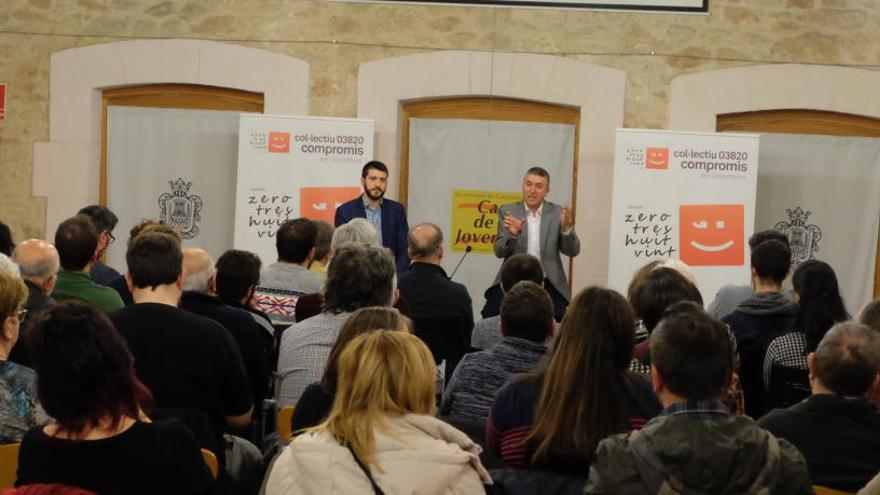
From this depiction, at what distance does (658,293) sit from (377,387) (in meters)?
1.66

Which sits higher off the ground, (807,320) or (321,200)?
(321,200)

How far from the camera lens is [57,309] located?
2.72m

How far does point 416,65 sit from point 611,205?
1657 mm

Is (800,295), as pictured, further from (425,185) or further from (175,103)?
(175,103)

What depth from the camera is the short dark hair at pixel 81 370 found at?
2602 mm

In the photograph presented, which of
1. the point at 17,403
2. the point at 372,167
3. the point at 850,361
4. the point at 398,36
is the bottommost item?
the point at 17,403

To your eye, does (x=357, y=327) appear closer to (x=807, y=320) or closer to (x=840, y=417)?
(x=840, y=417)

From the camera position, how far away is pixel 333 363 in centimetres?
317

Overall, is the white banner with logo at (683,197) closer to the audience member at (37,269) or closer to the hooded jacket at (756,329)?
the hooded jacket at (756,329)

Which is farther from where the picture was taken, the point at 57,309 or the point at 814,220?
the point at 814,220

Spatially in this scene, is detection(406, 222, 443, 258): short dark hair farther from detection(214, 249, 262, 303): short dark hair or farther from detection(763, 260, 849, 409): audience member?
Answer: detection(763, 260, 849, 409): audience member

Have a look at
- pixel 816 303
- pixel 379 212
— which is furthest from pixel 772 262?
pixel 379 212

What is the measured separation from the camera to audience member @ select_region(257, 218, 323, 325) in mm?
5133

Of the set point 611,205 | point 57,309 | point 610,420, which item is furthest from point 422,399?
point 611,205
